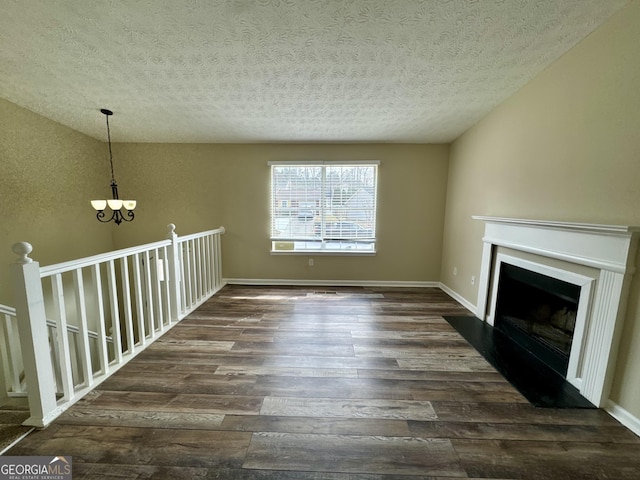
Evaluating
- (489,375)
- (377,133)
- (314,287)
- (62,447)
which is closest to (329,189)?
(377,133)

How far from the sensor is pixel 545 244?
2.00 meters

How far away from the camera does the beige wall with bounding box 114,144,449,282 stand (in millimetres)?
3773

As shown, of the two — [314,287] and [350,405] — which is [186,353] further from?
[314,287]

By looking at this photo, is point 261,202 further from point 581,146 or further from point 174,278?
point 581,146

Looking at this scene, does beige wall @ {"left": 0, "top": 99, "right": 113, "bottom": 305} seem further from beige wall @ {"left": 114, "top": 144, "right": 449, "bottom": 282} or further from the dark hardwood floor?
the dark hardwood floor

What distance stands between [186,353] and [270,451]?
124 centimetres

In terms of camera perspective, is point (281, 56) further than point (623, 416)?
Yes

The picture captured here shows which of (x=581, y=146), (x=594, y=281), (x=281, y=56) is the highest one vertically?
(x=281, y=56)

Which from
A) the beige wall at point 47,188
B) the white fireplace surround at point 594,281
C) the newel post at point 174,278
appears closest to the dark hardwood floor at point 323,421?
the white fireplace surround at point 594,281

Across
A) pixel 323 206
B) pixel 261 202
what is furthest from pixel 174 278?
pixel 323 206

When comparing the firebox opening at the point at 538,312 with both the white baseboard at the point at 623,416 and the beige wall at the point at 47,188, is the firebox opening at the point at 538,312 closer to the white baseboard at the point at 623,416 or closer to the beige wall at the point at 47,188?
the white baseboard at the point at 623,416

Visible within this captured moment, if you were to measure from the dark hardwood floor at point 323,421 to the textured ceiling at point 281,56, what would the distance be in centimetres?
245

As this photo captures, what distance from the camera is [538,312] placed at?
88.8 inches

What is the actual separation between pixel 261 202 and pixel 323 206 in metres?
1.00
